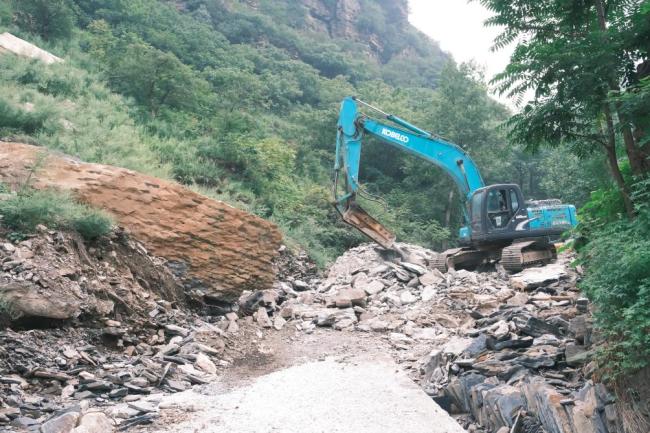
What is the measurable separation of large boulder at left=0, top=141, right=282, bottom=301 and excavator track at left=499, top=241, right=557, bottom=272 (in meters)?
4.98

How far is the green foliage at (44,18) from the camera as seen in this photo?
65.1 feet

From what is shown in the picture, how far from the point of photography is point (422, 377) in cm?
605

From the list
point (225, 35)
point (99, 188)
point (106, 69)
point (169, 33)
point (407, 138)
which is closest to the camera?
point (99, 188)

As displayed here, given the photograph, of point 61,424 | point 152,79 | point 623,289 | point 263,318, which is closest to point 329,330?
point 263,318

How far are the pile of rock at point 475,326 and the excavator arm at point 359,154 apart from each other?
913mm

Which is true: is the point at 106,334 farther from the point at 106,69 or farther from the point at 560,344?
the point at 106,69

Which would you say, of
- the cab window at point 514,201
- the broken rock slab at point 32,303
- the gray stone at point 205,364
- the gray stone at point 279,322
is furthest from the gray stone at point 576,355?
the cab window at point 514,201

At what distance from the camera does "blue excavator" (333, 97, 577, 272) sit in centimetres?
1134

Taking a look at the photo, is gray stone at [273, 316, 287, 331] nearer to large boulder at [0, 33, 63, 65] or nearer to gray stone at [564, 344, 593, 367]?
gray stone at [564, 344, 593, 367]

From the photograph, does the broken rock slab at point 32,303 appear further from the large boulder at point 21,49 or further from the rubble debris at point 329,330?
the large boulder at point 21,49

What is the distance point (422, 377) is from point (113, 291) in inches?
162

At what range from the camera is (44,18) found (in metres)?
20.7

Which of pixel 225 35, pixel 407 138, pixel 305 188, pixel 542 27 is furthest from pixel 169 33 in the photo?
pixel 542 27

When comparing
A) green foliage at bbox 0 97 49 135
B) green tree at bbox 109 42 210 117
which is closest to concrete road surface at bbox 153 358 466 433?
green foliage at bbox 0 97 49 135
